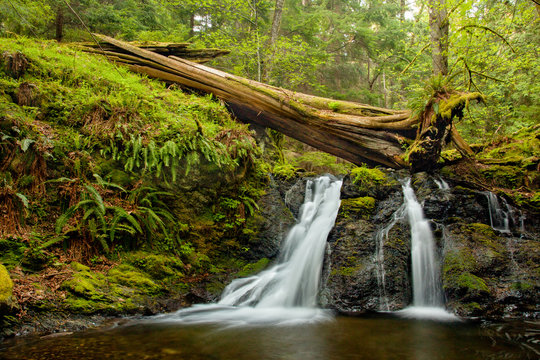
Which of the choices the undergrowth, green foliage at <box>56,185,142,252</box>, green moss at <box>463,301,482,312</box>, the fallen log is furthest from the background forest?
green moss at <box>463,301,482,312</box>

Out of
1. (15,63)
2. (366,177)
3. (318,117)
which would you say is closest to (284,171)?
(318,117)

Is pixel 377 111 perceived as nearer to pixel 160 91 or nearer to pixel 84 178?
pixel 160 91

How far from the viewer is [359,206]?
6672 millimetres

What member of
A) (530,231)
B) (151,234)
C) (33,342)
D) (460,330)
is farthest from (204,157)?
(530,231)

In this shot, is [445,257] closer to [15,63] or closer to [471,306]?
[471,306]

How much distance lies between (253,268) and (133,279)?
231 cm

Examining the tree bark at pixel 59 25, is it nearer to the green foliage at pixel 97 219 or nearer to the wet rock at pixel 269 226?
the green foliage at pixel 97 219

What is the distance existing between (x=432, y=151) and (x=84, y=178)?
7514 mm

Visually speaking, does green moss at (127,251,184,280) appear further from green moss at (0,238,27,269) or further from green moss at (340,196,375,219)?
green moss at (340,196,375,219)

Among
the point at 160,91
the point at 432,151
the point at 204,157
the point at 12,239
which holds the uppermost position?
the point at 160,91

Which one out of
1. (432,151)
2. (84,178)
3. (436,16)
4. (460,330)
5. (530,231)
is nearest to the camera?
(460,330)

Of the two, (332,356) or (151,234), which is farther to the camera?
(151,234)

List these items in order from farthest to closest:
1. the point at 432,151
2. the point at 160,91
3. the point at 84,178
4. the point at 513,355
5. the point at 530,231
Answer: the point at 160,91
the point at 432,151
the point at 530,231
the point at 84,178
the point at 513,355

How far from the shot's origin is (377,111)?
27.2 ft
